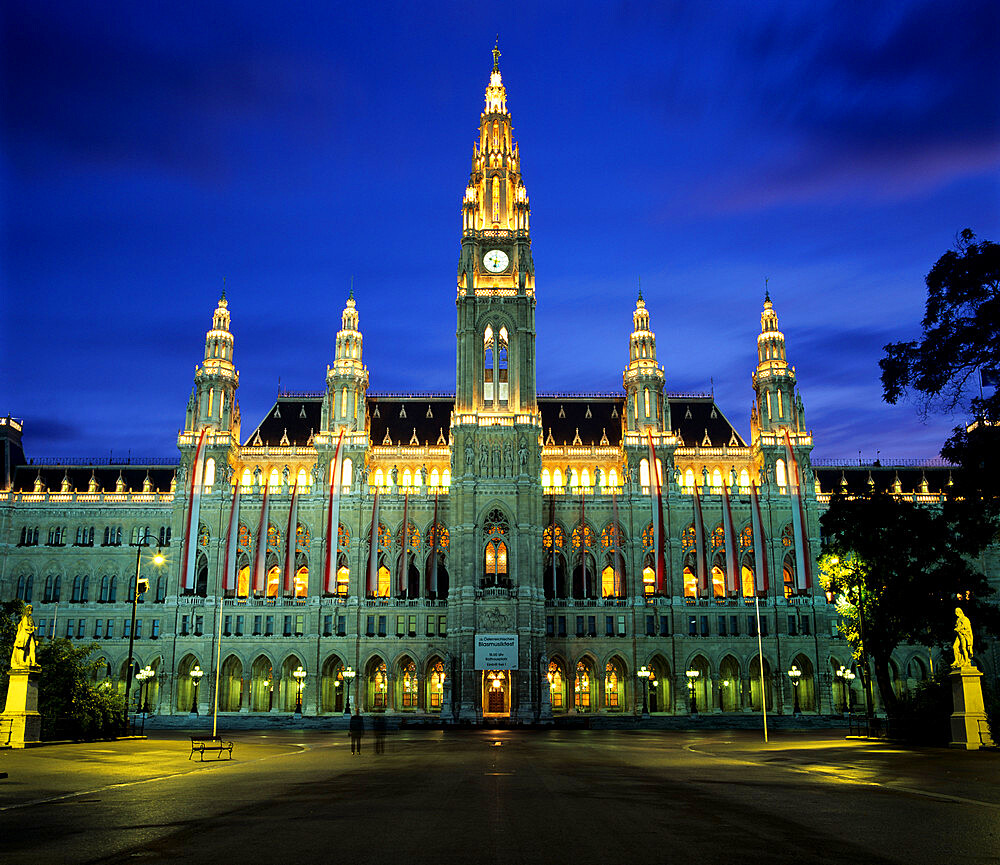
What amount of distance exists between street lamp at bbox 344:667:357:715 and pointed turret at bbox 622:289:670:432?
133 ft

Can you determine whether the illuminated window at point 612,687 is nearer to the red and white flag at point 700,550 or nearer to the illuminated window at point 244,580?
the red and white flag at point 700,550

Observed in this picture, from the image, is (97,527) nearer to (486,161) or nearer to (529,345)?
(529,345)

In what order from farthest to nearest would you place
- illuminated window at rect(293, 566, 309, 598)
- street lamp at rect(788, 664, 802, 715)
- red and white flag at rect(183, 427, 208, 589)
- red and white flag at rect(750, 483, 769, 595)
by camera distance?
illuminated window at rect(293, 566, 309, 598) → red and white flag at rect(183, 427, 208, 589) → street lamp at rect(788, 664, 802, 715) → red and white flag at rect(750, 483, 769, 595)

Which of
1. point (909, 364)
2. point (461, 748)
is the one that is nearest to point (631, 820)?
point (909, 364)

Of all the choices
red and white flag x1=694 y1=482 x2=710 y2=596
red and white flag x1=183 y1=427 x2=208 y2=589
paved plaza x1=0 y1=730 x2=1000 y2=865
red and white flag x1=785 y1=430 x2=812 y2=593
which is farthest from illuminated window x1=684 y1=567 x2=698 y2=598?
paved plaza x1=0 y1=730 x2=1000 y2=865

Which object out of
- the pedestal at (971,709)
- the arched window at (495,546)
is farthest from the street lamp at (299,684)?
the pedestal at (971,709)

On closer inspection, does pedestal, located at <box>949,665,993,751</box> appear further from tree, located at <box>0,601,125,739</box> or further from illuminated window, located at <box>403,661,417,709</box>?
illuminated window, located at <box>403,661,417,709</box>

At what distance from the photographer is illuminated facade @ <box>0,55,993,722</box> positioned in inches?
3794

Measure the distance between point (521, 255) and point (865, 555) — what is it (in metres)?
56.8

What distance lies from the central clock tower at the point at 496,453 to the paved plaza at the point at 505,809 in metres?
54.1

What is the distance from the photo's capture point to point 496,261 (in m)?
104

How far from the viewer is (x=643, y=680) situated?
96.8 m

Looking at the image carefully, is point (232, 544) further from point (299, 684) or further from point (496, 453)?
point (496, 453)

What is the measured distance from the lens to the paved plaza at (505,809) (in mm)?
15594
